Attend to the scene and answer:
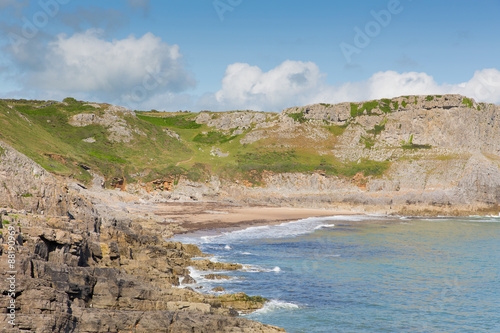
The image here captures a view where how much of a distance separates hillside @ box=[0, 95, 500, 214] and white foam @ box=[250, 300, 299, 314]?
5000 cm

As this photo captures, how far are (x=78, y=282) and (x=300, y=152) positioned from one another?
99.4m

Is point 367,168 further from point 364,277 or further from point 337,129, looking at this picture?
point 364,277

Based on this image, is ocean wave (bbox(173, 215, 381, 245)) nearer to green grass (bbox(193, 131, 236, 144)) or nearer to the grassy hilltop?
the grassy hilltop

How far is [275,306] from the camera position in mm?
19859

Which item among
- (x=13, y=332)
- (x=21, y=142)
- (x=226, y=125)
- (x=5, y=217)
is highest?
(x=226, y=125)

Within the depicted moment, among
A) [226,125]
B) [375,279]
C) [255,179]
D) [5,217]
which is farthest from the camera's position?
[226,125]

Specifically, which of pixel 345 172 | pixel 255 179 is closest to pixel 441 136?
pixel 345 172

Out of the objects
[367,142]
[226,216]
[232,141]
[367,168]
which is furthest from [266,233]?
[232,141]

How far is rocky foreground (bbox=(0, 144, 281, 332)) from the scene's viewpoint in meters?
10.9

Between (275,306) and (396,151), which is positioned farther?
(396,151)

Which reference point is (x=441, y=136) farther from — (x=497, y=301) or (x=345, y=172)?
(x=497, y=301)

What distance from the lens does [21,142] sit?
6012cm

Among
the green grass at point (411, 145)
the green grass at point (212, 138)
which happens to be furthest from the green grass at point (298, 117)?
the green grass at point (411, 145)

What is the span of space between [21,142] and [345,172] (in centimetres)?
7182
